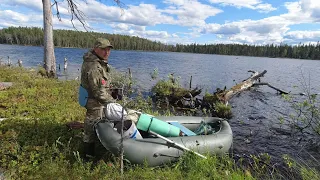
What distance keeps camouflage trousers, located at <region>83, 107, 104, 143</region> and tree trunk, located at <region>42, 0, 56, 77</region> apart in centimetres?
870

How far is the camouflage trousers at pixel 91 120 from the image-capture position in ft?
14.5

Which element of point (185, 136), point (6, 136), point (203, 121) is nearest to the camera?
point (6, 136)

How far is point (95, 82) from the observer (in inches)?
163

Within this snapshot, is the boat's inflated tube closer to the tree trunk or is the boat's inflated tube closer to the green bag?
the green bag

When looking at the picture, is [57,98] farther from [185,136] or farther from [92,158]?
[185,136]

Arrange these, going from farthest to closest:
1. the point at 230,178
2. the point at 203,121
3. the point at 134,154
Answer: the point at 203,121 < the point at 134,154 < the point at 230,178

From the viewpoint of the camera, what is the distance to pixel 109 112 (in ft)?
14.3

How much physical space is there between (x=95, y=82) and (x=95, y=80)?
3 centimetres

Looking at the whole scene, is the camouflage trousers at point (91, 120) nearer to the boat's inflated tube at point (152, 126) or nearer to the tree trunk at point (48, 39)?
the boat's inflated tube at point (152, 126)

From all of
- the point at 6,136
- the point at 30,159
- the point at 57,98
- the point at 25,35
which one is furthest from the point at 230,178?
the point at 25,35

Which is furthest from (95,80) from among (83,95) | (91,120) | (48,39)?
(48,39)

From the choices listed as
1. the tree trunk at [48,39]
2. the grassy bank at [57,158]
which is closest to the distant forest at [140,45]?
the tree trunk at [48,39]

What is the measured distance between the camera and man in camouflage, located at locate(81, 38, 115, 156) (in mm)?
4152

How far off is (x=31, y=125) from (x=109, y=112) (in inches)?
81.9
